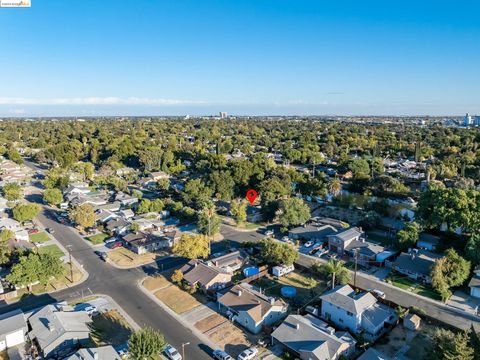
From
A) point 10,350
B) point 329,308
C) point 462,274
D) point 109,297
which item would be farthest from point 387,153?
point 10,350

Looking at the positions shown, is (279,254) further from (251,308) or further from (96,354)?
(96,354)

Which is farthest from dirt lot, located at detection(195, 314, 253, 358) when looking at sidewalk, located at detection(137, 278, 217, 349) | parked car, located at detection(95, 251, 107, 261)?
parked car, located at detection(95, 251, 107, 261)

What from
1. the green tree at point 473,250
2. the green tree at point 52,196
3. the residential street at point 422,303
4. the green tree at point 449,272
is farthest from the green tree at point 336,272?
the green tree at point 52,196

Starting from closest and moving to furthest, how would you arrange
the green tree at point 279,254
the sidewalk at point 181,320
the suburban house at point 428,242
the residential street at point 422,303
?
the sidewalk at point 181,320 → the residential street at point 422,303 → the green tree at point 279,254 → the suburban house at point 428,242

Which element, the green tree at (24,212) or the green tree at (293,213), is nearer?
the green tree at (293,213)

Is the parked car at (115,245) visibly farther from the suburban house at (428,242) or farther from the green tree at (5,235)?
the suburban house at (428,242)

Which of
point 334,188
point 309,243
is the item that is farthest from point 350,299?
point 334,188
